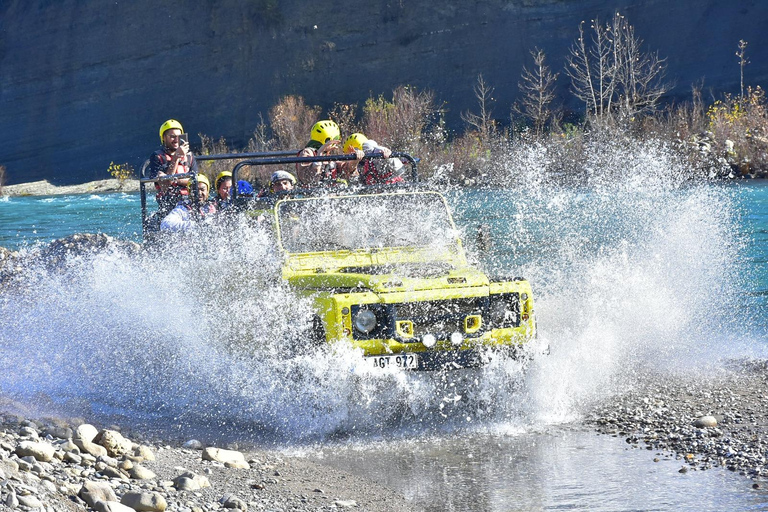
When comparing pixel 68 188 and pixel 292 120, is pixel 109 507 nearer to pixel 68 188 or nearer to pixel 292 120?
pixel 292 120

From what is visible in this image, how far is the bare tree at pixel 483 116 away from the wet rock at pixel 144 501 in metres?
41.6

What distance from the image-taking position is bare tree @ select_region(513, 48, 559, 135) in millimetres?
49656

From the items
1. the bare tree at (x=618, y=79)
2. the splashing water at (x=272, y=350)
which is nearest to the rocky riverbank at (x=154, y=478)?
the splashing water at (x=272, y=350)

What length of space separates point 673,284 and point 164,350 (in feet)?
21.7

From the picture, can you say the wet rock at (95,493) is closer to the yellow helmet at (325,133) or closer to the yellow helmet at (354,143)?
the yellow helmet at (325,133)

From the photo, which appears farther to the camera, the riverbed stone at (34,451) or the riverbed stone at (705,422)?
the riverbed stone at (705,422)

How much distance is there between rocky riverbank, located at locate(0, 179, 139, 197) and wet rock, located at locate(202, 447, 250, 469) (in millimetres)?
44842

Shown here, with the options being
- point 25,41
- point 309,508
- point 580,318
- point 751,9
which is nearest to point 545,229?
point 580,318

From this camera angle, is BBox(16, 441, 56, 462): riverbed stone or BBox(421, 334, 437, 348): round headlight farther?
BBox(421, 334, 437, 348): round headlight

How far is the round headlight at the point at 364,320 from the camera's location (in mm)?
7492

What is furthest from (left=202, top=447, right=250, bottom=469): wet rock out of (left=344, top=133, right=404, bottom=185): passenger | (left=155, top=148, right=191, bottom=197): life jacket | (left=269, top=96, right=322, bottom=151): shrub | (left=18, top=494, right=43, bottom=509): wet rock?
(left=269, top=96, right=322, bottom=151): shrub

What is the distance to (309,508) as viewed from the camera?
610 centimetres

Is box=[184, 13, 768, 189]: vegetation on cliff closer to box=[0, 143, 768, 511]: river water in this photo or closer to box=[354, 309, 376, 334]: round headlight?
box=[0, 143, 768, 511]: river water

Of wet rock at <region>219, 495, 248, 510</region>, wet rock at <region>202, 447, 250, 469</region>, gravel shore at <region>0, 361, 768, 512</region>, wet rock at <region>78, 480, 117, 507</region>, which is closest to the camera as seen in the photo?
wet rock at <region>78, 480, 117, 507</region>
